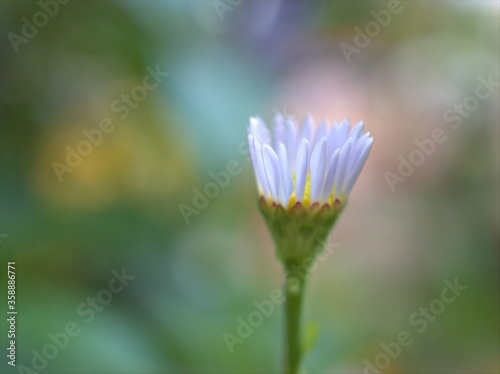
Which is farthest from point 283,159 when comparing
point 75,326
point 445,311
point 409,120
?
point 409,120

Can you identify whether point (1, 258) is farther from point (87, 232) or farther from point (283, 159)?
point (283, 159)
